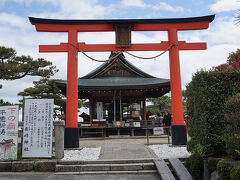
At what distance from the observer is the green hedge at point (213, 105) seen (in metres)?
4.69

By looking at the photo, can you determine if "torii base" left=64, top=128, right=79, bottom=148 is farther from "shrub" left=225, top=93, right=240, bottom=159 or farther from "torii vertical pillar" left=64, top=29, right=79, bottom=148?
"shrub" left=225, top=93, right=240, bottom=159

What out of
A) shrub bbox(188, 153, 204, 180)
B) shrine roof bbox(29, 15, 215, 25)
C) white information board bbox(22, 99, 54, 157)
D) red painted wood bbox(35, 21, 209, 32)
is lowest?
shrub bbox(188, 153, 204, 180)

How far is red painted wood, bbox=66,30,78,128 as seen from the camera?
27.8ft

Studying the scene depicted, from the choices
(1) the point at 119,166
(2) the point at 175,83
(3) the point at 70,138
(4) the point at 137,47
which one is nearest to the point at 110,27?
(4) the point at 137,47

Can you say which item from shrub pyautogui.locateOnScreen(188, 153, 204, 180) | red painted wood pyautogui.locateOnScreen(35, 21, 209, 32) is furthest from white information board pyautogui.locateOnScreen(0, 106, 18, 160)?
shrub pyautogui.locateOnScreen(188, 153, 204, 180)

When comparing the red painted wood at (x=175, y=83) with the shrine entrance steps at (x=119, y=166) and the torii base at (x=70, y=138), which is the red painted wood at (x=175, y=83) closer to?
the shrine entrance steps at (x=119, y=166)

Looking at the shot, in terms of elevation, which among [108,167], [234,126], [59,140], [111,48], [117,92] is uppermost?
[111,48]

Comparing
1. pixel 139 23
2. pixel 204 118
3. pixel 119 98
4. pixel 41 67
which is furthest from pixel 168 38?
pixel 41 67

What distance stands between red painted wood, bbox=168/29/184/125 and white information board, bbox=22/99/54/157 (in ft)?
16.6

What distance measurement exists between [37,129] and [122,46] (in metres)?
4.82

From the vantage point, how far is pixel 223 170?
3705mm

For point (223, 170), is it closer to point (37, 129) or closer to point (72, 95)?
point (37, 129)

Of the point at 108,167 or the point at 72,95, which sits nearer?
the point at 108,167

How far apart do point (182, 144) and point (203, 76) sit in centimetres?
459
